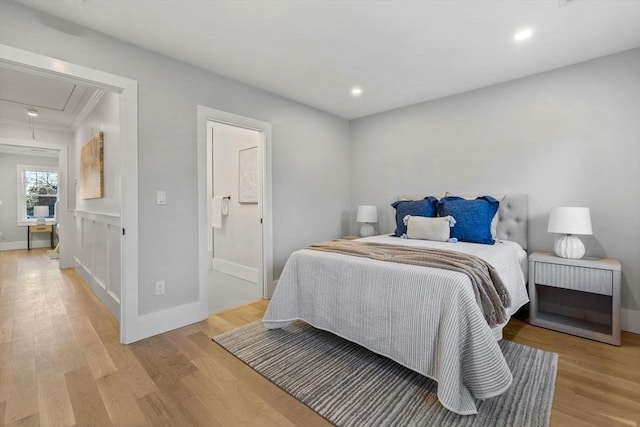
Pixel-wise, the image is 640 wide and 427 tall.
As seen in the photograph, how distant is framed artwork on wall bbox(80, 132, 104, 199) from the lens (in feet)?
11.1

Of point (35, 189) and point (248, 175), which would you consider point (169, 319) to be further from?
point (35, 189)

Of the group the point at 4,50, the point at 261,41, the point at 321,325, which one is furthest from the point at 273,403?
the point at 4,50

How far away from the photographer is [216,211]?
4781 millimetres

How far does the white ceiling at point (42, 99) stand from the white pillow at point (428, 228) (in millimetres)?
3725

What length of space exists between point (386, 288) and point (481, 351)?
2.02 ft

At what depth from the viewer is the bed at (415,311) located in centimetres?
156

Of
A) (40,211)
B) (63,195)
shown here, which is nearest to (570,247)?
(63,195)

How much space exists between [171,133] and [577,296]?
4.15 m

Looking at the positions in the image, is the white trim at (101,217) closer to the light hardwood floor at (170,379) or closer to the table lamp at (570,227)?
the light hardwood floor at (170,379)

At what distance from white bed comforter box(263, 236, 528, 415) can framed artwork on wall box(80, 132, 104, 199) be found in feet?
8.62

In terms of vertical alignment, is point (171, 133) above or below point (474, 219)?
above

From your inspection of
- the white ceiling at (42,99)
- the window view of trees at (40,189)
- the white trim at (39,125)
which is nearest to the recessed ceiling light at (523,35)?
the white ceiling at (42,99)

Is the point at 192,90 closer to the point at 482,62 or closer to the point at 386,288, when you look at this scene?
the point at 386,288

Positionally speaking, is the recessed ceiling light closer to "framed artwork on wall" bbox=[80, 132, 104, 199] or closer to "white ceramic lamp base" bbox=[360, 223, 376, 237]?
"white ceramic lamp base" bbox=[360, 223, 376, 237]
